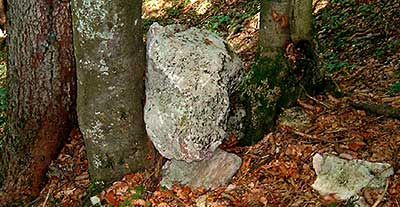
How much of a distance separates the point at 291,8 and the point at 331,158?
106 cm

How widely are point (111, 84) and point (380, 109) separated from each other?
1.82 m

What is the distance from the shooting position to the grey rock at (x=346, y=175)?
2879 millimetres

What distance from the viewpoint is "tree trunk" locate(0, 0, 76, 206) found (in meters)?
3.84

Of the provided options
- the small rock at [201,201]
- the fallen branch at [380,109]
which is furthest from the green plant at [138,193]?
the fallen branch at [380,109]

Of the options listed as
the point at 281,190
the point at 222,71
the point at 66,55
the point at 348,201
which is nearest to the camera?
the point at 348,201

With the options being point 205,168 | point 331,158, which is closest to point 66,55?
point 205,168

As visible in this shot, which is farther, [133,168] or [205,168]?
[133,168]

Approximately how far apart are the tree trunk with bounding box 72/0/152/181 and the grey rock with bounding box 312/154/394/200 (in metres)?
1.24

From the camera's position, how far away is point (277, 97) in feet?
11.4

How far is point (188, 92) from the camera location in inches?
124

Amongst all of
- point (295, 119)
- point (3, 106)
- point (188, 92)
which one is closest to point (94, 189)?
point (188, 92)

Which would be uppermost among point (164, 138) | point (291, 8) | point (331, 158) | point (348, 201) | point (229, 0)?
point (229, 0)

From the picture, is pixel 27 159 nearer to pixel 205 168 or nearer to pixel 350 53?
pixel 205 168

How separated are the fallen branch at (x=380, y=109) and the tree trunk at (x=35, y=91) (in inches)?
86.6
